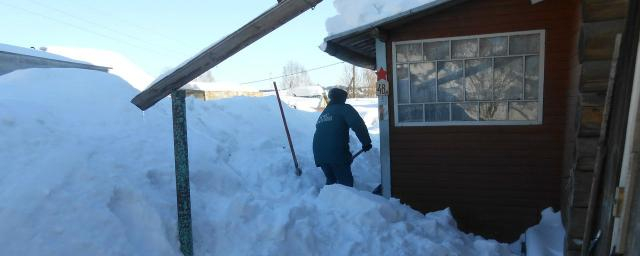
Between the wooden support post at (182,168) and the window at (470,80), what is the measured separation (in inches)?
128

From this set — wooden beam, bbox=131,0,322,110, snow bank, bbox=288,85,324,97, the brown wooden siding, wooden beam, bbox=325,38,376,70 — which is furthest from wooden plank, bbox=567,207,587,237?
snow bank, bbox=288,85,324,97

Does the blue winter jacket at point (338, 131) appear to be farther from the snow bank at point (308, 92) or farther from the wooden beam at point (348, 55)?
the snow bank at point (308, 92)

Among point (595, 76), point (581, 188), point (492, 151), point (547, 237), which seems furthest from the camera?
point (492, 151)

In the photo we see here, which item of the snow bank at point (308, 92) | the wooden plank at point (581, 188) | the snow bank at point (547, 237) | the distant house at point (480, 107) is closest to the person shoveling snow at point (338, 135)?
the distant house at point (480, 107)

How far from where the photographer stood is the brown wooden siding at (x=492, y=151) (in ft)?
17.3

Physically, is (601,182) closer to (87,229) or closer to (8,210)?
(87,229)

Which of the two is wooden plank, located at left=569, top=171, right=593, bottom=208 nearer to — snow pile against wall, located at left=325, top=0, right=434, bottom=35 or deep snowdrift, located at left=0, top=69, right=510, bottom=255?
deep snowdrift, located at left=0, top=69, right=510, bottom=255

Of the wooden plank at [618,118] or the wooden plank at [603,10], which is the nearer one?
the wooden plank at [618,118]

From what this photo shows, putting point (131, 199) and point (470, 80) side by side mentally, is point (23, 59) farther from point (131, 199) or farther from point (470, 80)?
point (470, 80)

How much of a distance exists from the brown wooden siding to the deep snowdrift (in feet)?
2.41

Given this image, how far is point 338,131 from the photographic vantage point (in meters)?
6.10

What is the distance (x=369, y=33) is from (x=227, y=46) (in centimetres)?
279

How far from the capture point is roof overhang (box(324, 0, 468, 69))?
5.31 meters

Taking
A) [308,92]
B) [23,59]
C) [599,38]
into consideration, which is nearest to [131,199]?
[599,38]
